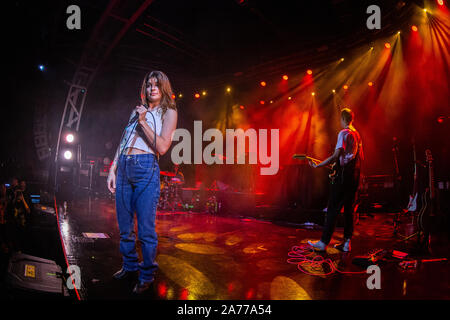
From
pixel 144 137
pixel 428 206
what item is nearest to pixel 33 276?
pixel 144 137

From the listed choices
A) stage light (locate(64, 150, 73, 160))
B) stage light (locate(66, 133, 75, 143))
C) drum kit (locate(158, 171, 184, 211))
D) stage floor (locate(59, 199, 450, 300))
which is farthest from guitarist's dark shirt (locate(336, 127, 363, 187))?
stage light (locate(66, 133, 75, 143))

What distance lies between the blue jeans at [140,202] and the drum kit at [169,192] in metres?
6.06

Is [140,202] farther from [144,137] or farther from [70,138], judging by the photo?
[70,138]

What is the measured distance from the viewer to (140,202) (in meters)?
2.05

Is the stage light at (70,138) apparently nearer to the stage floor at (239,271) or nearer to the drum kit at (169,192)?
the drum kit at (169,192)

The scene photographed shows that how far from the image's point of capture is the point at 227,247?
12.2 feet

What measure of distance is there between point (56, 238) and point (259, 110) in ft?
35.0

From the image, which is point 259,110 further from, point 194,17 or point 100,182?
point 100,182

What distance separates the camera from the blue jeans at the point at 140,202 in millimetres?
2023

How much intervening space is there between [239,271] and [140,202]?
141 centimetres

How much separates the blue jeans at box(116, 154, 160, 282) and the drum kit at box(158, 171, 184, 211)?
6057 mm

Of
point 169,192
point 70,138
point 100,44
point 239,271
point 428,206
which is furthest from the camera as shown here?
point 70,138

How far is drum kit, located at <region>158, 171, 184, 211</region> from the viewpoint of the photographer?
8320 millimetres
